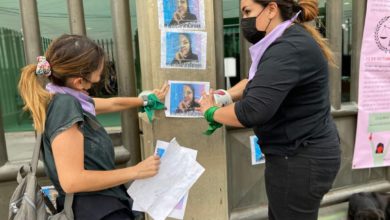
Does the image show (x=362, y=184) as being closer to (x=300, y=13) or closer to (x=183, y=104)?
(x=183, y=104)

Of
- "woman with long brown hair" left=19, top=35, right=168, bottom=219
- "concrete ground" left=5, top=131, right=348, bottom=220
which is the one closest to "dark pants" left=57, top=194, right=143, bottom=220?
"woman with long brown hair" left=19, top=35, right=168, bottom=219

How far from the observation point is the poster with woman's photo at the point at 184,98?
96.6 inches

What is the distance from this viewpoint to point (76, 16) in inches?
97.2

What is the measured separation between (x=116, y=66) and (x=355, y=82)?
2187mm

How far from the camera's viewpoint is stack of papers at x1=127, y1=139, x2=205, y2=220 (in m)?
1.82

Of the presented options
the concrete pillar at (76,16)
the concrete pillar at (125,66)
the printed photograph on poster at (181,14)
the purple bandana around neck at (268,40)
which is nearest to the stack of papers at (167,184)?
the purple bandana around neck at (268,40)

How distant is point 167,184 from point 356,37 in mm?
2407

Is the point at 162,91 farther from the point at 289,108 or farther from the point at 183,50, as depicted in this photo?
the point at 289,108

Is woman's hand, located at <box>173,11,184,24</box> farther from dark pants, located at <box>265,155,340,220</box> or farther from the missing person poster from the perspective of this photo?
the missing person poster

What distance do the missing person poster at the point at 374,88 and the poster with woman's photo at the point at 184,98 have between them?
66.6 inches

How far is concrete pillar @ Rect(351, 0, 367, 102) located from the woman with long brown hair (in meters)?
2.50

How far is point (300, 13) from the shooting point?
1.83m

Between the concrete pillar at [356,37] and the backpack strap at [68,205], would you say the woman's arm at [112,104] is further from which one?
the concrete pillar at [356,37]

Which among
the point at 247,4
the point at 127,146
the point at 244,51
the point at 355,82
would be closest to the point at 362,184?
the point at 355,82
